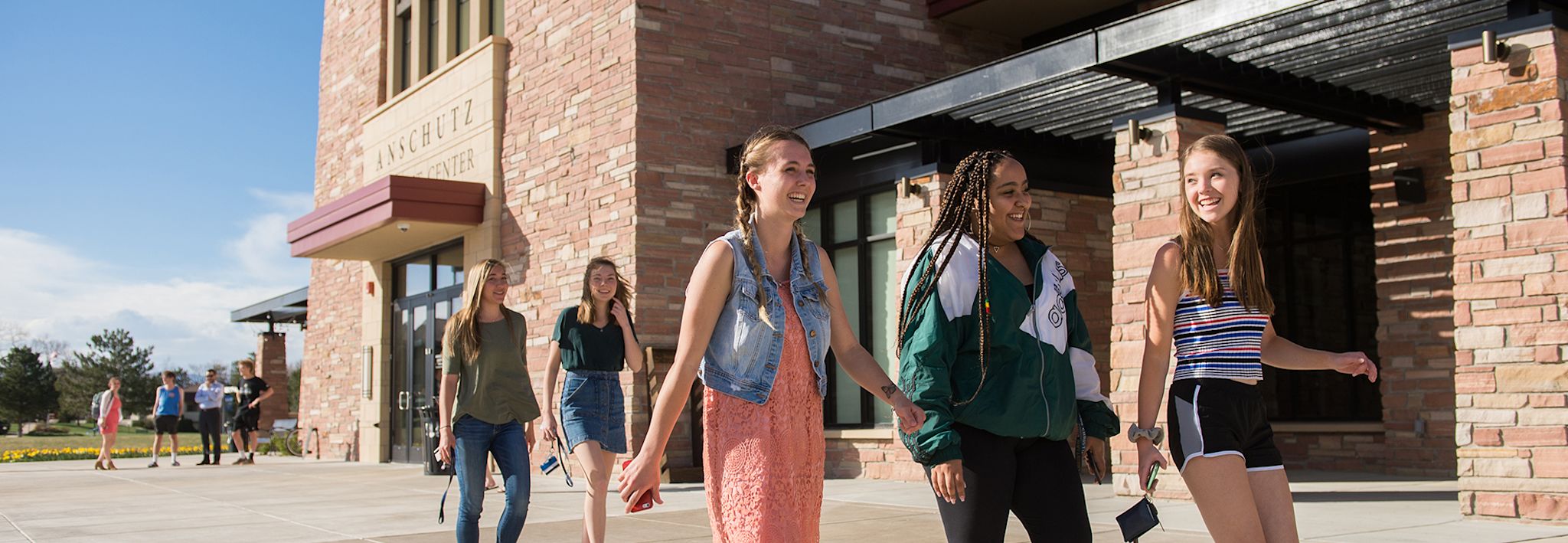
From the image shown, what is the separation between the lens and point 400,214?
15297mm

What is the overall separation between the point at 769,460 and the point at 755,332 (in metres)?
0.34

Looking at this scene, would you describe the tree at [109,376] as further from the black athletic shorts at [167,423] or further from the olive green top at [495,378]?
the olive green top at [495,378]

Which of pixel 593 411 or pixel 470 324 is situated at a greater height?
pixel 470 324

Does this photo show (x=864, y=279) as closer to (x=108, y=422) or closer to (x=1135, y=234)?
(x=1135, y=234)

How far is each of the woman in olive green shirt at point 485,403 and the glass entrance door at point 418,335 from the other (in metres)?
10.4

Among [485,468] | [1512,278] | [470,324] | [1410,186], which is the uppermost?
[1410,186]

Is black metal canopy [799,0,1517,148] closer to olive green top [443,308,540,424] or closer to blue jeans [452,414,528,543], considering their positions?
olive green top [443,308,540,424]

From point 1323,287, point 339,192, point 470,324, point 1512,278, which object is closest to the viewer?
point 470,324

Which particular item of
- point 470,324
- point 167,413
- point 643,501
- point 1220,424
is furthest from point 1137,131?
point 167,413

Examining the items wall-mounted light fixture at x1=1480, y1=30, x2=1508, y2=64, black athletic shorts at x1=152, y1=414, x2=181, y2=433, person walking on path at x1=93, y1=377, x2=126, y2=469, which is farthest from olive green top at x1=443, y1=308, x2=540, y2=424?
black athletic shorts at x1=152, y1=414, x2=181, y2=433

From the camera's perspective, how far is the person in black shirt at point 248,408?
20.4 metres

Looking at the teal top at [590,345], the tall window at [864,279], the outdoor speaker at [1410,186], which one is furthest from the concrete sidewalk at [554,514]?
the outdoor speaker at [1410,186]

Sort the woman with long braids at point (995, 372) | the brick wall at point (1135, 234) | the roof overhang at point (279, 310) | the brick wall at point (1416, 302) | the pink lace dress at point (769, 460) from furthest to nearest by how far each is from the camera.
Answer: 1. the roof overhang at point (279, 310)
2. the brick wall at point (1416, 302)
3. the brick wall at point (1135, 234)
4. the woman with long braids at point (995, 372)
5. the pink lace dress at point (769, 460)

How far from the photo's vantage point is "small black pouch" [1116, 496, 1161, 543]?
3.71 m
